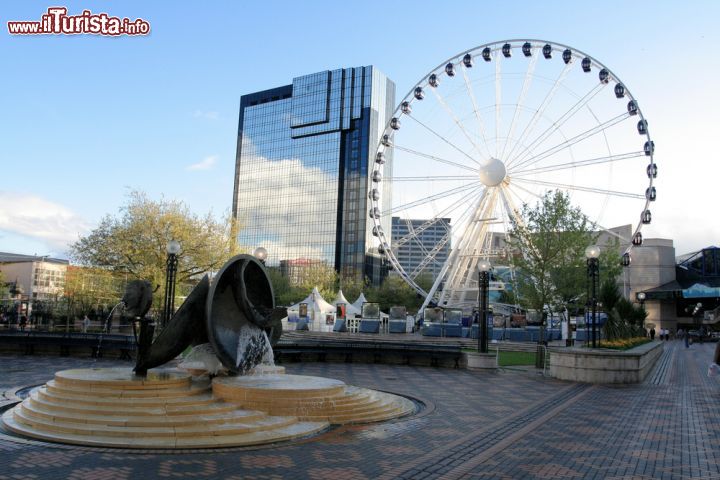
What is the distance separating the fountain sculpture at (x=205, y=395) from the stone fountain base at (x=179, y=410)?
2 cm

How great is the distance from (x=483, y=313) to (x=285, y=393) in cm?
1289

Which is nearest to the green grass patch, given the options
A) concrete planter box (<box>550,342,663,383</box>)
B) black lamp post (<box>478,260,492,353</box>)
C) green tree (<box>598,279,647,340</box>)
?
black lamp post (<box>478,260,492,353</box>)

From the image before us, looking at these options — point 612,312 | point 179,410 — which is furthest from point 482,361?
point 179,410

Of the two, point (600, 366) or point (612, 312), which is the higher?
point (612, 312)

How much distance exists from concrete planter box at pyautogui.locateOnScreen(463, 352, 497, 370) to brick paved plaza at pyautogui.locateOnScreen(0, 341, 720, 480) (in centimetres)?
600

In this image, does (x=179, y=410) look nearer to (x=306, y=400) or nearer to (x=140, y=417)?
(x=140, y=417)

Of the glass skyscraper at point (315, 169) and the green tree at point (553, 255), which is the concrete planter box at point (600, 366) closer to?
the green tree at point (553, 255)

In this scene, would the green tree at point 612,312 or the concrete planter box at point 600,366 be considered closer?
the concrete planter box at point 600,366

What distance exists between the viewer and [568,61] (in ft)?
114

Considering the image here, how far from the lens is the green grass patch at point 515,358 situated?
24438 millimetres

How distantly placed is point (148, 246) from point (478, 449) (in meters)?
31.1

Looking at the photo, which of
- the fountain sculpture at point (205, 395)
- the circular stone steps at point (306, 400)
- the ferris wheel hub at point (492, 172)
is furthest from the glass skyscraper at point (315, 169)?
the circular stone steps at point (306, 400)

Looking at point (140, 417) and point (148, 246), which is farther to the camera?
point (148, 246)

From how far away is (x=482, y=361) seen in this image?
21656 millimetres
